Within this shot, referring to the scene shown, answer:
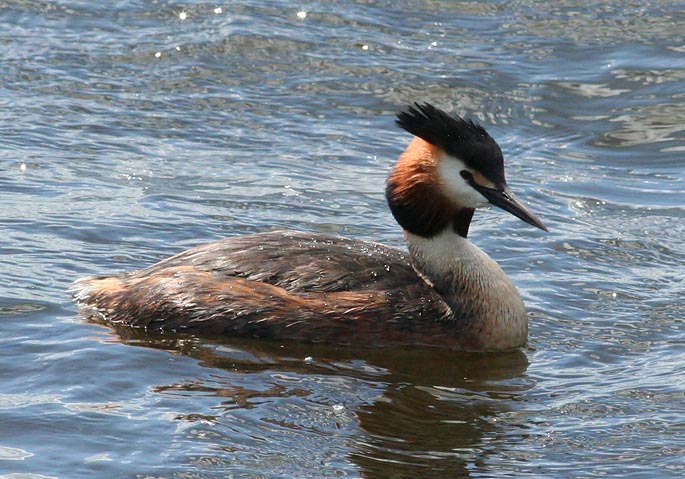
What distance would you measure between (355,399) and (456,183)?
4.73ft

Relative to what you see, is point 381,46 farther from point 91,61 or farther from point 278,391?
point 278,391

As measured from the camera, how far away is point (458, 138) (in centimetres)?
772

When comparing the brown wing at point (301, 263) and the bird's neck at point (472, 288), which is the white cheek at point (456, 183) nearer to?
the bird's neck at point (472, 288)

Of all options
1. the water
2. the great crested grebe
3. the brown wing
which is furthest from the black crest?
the water

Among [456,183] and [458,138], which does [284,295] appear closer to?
[456,183]

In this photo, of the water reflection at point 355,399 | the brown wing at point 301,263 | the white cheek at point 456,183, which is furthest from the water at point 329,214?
the white cheek at point 456,183

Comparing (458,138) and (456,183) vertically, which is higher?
(458,138)

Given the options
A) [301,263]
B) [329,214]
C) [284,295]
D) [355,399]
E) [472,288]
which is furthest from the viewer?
[329,214]

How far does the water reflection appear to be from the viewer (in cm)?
624

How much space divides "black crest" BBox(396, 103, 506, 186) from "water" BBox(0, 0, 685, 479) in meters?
0.97

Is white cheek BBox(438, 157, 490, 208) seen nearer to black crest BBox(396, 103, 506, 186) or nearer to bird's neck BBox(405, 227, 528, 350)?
black crest BBox(396, 103, 506, 186)

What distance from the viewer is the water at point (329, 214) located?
633 centimetres

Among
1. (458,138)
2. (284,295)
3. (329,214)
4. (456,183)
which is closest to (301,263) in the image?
(284,295)

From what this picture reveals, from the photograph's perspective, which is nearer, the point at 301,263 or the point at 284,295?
the point at 284,295
